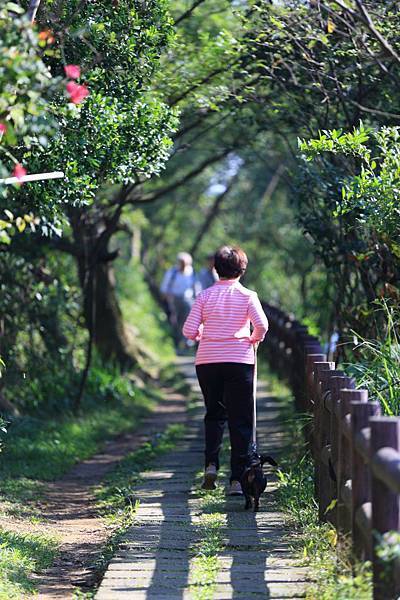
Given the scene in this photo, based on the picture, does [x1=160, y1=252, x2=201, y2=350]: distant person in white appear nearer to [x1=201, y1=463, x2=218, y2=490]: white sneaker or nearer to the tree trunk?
the tree trunk

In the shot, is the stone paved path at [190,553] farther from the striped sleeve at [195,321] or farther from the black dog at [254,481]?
the striped sleeve at [195,321]

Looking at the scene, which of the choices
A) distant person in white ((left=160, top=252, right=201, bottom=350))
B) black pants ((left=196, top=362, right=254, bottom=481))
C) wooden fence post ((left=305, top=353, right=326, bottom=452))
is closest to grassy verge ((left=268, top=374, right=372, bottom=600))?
wooden fence post ((left=305, top=353, right=326, bottom=452))

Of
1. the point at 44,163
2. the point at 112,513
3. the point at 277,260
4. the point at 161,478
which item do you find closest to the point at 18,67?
the point at 44,163

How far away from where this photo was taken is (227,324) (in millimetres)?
7941

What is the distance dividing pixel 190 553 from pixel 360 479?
149 cm

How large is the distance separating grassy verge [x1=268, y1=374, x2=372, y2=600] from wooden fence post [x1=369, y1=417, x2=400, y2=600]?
0.22 metres

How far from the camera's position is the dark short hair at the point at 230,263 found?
26.4 feet

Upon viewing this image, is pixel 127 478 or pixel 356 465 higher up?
pixel 356 465

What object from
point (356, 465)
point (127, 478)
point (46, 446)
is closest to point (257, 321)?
point (127, 478)

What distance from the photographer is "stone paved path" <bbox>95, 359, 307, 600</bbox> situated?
18.2 feet

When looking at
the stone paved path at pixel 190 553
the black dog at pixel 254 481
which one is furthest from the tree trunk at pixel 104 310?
the black dog at pixel 254 481

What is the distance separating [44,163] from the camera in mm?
7629

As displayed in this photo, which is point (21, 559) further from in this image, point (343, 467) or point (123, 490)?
point (123, 490)

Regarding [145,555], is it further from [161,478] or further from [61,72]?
[61,72]
